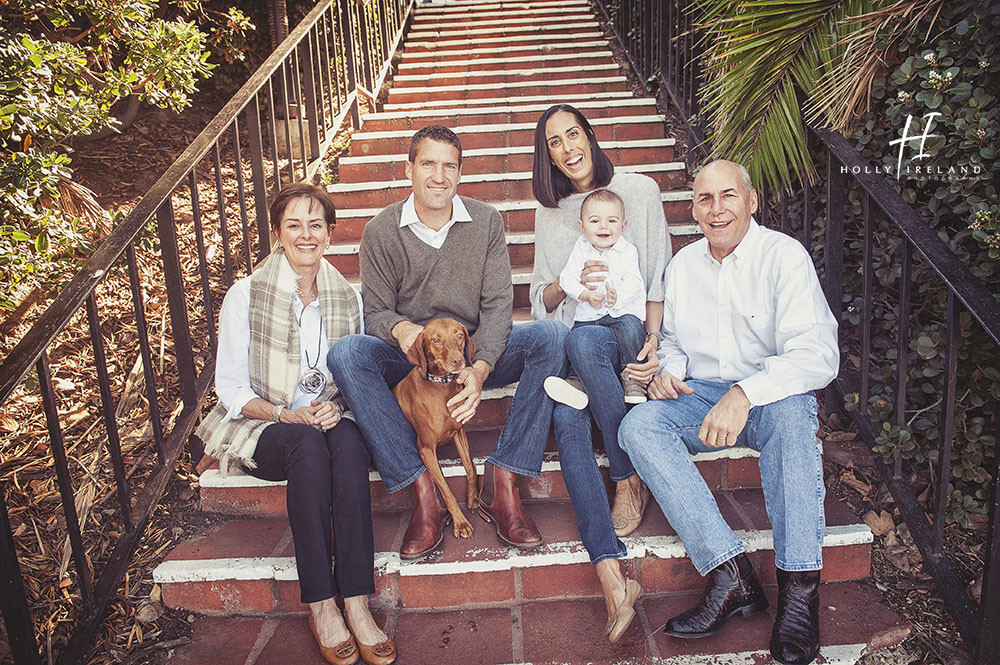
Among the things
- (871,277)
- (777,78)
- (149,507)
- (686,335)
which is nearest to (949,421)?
(871,277)

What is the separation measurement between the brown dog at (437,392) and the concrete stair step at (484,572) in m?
0.17

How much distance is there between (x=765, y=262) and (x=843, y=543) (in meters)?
0.96

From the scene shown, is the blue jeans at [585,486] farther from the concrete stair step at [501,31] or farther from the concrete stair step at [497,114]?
the concrete stair step at [501,31]

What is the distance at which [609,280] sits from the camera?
263 cm

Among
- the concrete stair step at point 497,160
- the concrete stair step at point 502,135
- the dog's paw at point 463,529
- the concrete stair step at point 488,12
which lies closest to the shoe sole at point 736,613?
the dog's paw at point 463,529

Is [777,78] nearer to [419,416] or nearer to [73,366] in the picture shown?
[419,416]

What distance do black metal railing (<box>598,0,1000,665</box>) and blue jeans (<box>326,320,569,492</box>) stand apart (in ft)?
3.59

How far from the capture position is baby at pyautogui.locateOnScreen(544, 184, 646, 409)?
8.41ft

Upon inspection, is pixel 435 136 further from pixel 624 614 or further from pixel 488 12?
pixel 488 12

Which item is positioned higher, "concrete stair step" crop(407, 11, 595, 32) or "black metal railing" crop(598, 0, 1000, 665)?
"concrete stair step" crop(407, 11, 595, 32)

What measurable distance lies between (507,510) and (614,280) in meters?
0.97

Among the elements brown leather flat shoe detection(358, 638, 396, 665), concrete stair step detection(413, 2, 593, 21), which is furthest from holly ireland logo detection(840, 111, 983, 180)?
concrete stair step detection(413, 2, 593, 21)

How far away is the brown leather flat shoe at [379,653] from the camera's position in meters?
2.00

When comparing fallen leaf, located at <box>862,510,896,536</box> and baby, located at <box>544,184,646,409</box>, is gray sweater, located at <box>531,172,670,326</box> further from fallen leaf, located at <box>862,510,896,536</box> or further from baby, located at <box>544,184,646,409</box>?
fallen leaf, located at <box>862,510,896,536</box>
